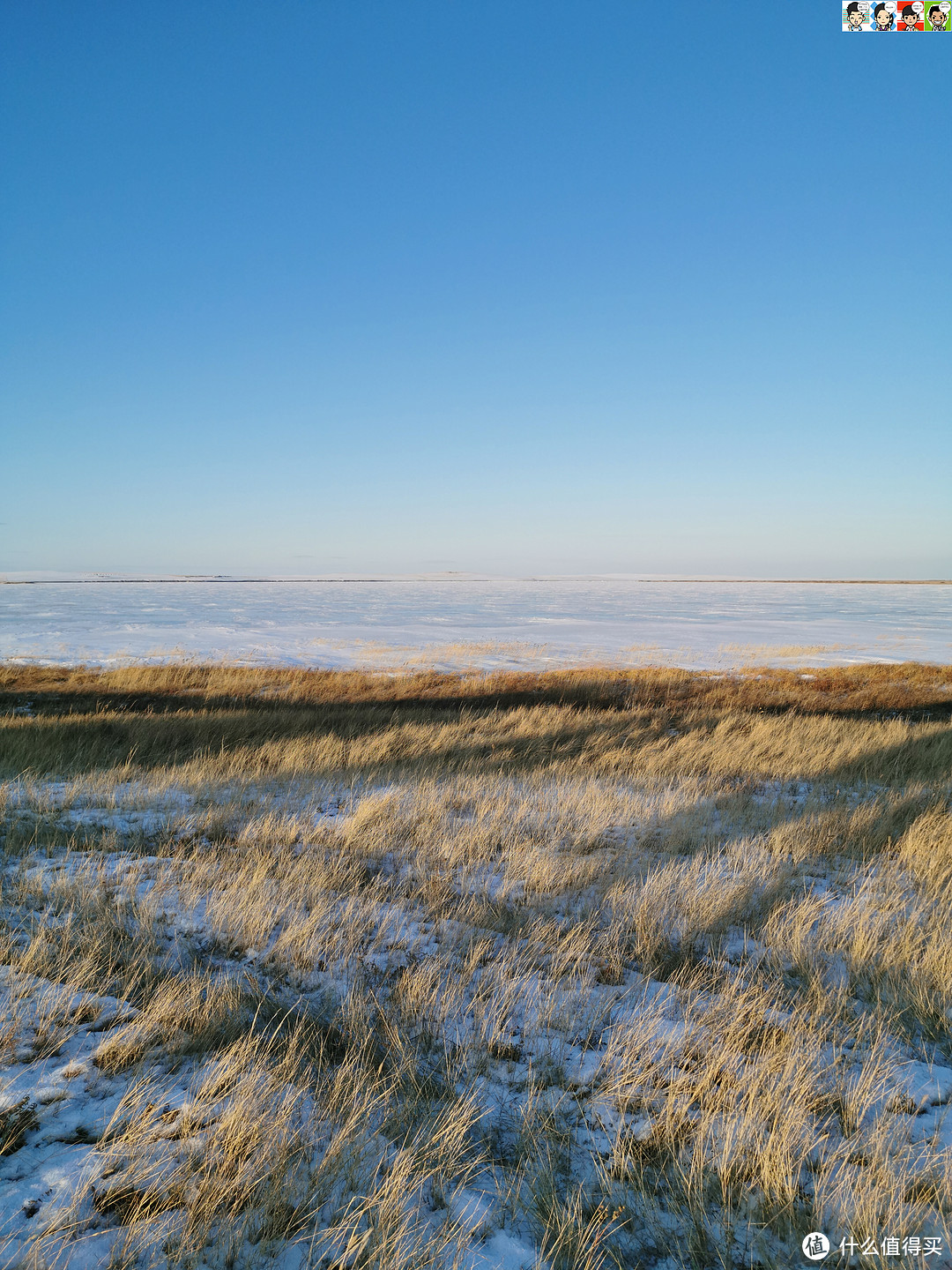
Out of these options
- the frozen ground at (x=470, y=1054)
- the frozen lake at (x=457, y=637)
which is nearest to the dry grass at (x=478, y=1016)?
the frozen ground at (x=470, y=1054)

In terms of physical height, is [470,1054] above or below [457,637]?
above

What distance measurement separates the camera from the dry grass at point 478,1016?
1.90m

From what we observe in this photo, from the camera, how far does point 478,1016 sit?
284cm

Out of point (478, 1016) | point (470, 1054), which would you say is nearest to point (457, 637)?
point (478, 1016)

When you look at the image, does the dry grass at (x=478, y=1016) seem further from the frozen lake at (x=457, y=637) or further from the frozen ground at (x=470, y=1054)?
the frozen lake at (x=457, y=637)

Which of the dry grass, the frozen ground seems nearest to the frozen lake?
the dry grass

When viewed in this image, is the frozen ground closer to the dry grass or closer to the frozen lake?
the dry grass

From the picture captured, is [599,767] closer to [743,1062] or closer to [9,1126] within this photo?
[743,1062]

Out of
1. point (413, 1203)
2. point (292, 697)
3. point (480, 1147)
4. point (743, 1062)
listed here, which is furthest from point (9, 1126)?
point (292, 697)

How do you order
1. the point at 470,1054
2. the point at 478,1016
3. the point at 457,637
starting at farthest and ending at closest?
the point at 457,637 < the point at 478,1016 < the point at 470,1054

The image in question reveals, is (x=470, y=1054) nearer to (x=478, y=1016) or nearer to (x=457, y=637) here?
(x=478, y=1016)

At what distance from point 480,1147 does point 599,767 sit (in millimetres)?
7053

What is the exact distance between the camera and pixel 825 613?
2275 inches

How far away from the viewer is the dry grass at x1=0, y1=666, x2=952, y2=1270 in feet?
6.23
